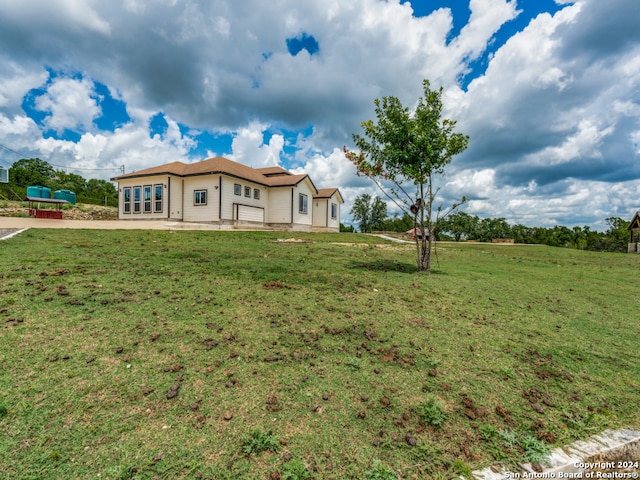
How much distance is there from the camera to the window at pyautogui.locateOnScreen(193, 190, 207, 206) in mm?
24125

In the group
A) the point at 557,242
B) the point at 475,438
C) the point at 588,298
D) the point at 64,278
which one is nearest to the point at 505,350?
the point at 475,438

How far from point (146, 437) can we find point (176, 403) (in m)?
0.37

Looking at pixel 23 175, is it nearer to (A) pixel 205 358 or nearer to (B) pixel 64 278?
(B) pixel 64 278

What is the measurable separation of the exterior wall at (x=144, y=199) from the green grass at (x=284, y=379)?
20.2 m

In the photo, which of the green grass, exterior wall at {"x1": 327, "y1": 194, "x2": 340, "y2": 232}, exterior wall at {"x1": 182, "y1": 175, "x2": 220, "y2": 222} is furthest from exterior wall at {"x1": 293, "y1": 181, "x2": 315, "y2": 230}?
the green grass

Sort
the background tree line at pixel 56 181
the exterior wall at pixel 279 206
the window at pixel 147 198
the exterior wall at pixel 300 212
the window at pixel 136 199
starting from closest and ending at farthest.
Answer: the window at pixel 147 198, the window at pixel 136 199, the exterior wall at pixel 279 206, the exterior wall at pixel 300 212, the background tree line at pixel 56 181

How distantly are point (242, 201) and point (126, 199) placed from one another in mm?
10084

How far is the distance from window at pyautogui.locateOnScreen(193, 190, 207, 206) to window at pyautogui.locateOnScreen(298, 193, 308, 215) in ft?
29.0

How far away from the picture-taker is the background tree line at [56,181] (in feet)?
145

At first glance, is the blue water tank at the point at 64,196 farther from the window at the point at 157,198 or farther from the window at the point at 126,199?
the window at the point at 157,198

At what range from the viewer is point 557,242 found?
1833 inches

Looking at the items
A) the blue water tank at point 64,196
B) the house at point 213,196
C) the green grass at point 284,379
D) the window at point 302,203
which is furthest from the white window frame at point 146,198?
the green grass at point 284,379

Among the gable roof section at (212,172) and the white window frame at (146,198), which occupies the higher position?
the gable roof section at (212,172)

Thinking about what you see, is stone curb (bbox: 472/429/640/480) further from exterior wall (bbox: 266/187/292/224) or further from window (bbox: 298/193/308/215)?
window (bbox: 298/193/308/215)
